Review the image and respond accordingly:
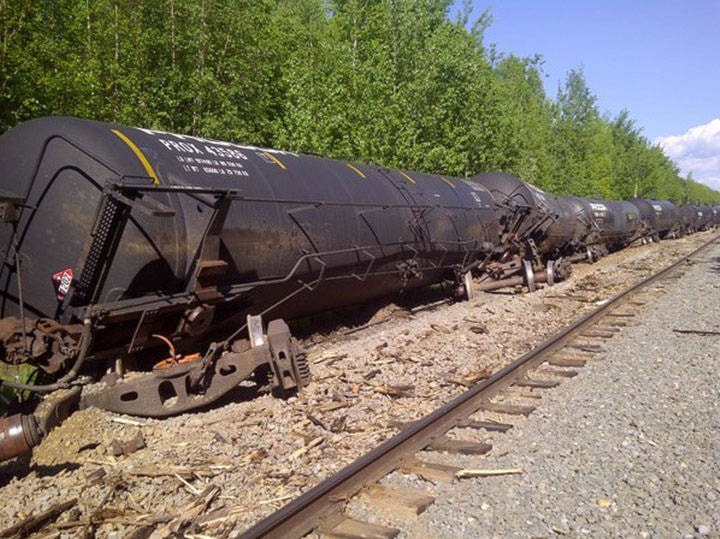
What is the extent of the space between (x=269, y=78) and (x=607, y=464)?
65.1ft

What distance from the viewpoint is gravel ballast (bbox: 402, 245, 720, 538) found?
11.9 ft

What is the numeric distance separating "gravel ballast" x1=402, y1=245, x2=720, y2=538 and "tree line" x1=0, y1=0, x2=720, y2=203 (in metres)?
10.4

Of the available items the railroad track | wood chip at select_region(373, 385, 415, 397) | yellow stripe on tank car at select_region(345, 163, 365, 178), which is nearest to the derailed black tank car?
wood chip at select_region(373, 385, 415, 397)

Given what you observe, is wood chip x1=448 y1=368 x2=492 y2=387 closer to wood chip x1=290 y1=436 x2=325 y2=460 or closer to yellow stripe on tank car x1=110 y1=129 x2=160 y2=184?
wood chip x1=290 y1=436 x2=325 y2=460

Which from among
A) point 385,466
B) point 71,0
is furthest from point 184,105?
point 385,466

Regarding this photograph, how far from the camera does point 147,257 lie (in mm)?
5492

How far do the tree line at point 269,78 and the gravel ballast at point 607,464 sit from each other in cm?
1040

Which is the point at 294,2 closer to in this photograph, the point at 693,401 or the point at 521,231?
the point at 521,231

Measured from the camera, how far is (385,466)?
173 inches

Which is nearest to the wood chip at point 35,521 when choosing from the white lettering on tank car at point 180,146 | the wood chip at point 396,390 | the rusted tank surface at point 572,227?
the wood chip at point 396,390

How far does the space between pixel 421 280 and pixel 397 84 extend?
15210 mm

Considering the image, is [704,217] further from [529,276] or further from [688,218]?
[529,276]

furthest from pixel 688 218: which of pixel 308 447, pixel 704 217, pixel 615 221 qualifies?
pixel 308 447

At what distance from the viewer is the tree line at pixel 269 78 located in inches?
488
